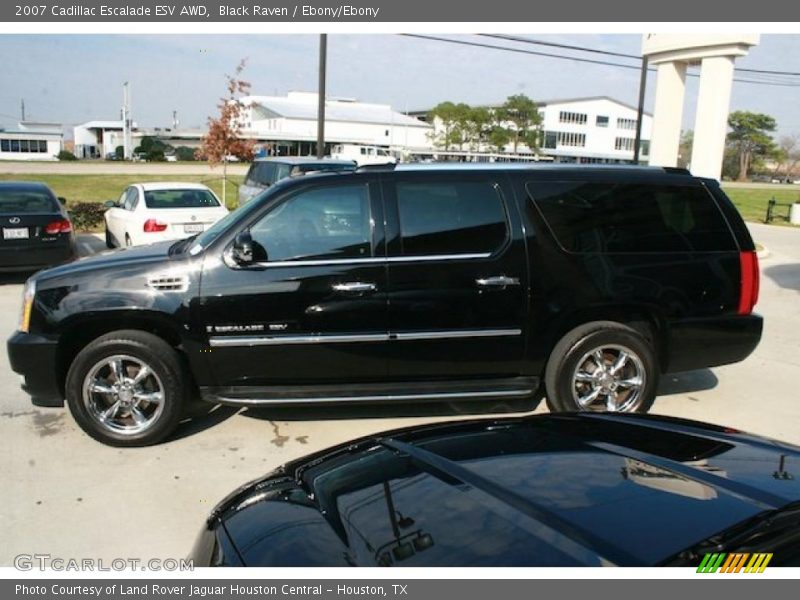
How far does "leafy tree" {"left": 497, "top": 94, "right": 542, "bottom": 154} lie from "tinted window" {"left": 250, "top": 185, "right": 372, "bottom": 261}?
7731cm

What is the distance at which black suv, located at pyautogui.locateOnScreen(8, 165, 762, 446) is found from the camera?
473cm

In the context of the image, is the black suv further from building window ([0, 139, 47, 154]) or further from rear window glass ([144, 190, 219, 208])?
building window ([0, 139, 47, 154])

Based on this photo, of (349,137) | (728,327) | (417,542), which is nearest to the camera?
(417,542)

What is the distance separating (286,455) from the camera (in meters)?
4.63

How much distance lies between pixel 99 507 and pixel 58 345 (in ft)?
4.44

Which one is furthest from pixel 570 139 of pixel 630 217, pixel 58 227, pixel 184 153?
pixel 630 217

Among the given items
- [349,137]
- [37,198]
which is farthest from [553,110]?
[37,198]

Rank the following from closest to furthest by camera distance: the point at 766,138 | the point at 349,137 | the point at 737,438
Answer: the point at 737,438 → the point at 349,137 → the point at 766,138

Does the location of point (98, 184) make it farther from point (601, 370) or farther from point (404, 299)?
point (601, 370)

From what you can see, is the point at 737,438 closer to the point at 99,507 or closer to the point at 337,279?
the point at 337,279

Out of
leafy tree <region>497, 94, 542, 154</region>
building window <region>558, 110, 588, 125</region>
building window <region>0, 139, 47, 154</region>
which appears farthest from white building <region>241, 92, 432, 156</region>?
building window <region>0, 139, 47, 154</region>

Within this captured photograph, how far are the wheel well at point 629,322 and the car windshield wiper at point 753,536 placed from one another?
3270mm

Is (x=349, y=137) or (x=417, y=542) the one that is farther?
(x=349, y=137)

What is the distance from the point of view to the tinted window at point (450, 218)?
4.93 m
